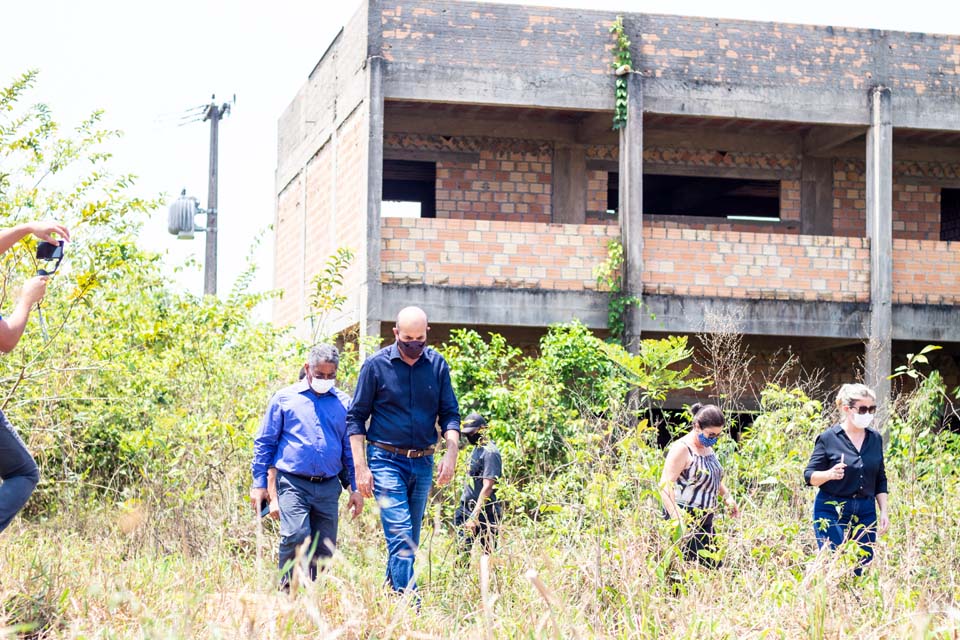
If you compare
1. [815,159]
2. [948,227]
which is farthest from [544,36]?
[948,227]

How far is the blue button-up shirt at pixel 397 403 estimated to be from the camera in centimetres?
690

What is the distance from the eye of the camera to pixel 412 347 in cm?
693

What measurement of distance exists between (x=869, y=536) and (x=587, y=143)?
972cm

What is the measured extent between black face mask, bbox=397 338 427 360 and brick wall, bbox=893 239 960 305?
Answer: 34.2ft

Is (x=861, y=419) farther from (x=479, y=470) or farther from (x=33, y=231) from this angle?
(x=33, y=231)

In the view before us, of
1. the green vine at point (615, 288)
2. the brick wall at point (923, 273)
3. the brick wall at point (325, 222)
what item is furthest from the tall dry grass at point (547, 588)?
the brick wall at point (923, 273)

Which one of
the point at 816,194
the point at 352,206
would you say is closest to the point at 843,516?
the point at 352,206

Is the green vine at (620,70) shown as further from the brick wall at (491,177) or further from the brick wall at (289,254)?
the brick wall at (289,254)

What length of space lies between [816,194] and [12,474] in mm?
13815

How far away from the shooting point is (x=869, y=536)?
7617mm

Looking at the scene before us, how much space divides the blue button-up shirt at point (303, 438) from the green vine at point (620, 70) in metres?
8.78

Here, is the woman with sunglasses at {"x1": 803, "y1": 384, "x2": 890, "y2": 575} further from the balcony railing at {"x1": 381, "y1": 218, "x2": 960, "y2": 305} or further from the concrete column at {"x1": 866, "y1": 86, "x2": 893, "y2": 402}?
the concrete column at {"x1": 866, "y1": 86, "x2": 893, "y2": 402}

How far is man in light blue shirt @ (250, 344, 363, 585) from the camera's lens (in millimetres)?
6883

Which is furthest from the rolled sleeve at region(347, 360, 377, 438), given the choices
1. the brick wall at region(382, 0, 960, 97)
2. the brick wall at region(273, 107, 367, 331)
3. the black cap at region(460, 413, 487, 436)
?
the brick wall at region(382, 0, 960, 97)
